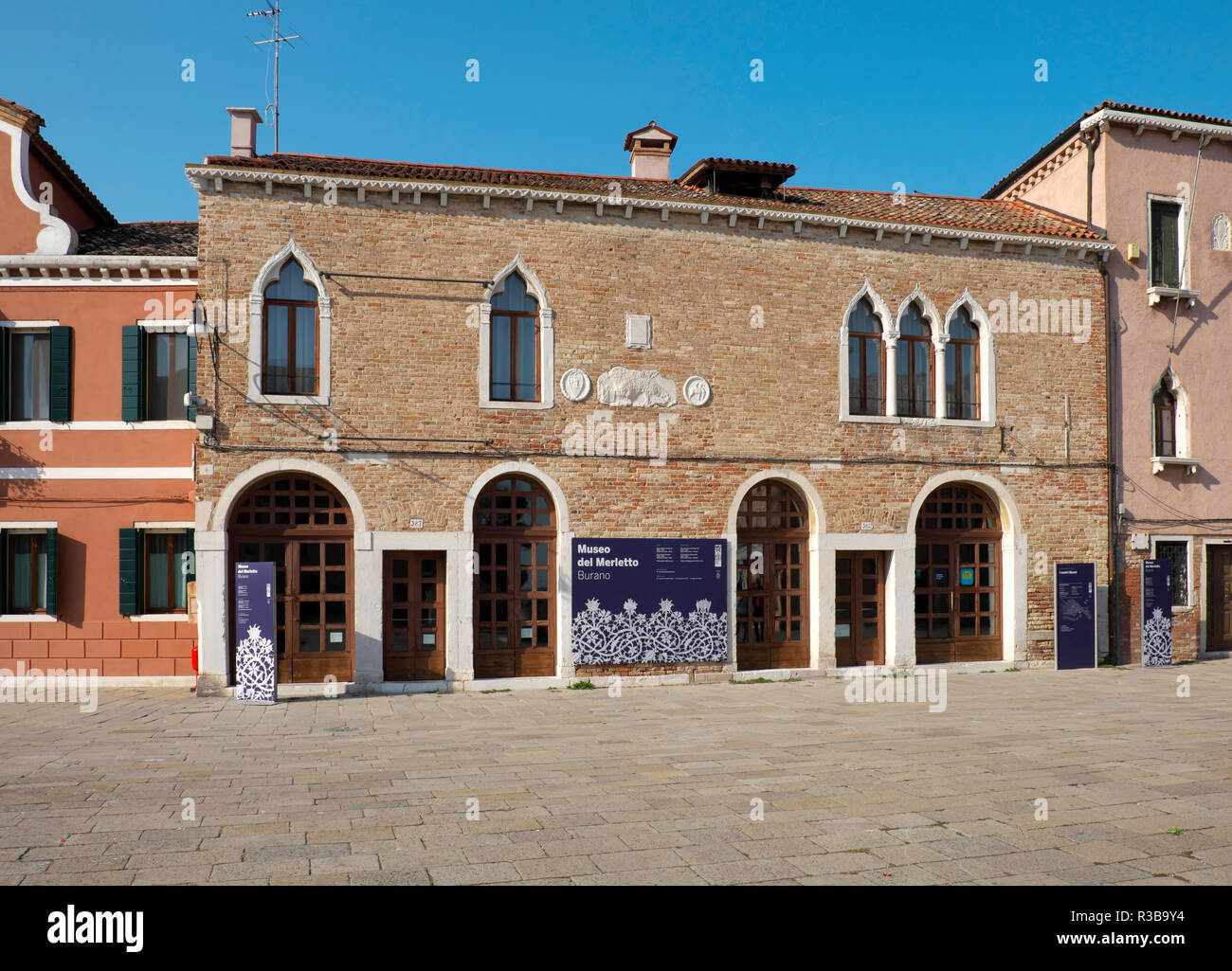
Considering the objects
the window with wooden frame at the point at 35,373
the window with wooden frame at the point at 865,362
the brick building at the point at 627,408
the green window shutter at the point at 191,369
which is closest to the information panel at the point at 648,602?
the brick building at the point at 627,408

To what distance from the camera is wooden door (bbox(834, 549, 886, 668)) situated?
16594 millimetres

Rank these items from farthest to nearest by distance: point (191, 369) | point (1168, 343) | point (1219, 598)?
point (1219, 598)
point (1168, 343)
point (191, 369)

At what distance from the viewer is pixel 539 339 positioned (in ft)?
50.5

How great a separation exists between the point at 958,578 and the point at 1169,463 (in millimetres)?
4641

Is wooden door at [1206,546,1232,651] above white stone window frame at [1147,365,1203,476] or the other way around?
the other way around

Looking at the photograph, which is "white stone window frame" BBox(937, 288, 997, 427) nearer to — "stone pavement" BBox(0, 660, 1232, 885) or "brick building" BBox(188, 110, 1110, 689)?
"brick building" BBox(188, 110, 1110, 689)

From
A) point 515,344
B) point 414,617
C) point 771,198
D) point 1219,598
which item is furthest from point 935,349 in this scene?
point 414,617

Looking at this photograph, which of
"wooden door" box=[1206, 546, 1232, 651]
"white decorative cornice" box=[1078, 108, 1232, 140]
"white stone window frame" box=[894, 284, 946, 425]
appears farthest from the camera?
"wooden door" box=[1206, 546, 1232, 651]

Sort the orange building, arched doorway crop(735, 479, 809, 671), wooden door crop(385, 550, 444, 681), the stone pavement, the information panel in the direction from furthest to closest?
1. arched doorway crop(735, 479, 809, 671)
2. the orange building
3. the information panel
4. wooden door crop(385, 550, 444, 681)
5. the stone pavement

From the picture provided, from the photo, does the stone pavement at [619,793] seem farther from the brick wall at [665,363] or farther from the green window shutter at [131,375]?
the green window shutter at [131,375]

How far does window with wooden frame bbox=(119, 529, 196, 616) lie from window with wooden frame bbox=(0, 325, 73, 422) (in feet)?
7.31

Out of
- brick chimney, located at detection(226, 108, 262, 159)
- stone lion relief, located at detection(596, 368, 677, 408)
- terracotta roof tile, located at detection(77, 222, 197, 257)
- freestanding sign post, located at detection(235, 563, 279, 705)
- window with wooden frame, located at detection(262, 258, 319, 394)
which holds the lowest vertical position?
freestanding sign post, located at detection(235, 563, 279, 705)

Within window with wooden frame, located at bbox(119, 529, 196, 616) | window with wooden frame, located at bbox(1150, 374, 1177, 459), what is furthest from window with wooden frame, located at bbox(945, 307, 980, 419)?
window with wooden frame, located at bbox(119, 529, 196, 616)

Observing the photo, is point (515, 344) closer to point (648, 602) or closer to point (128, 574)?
point (648, 602)
